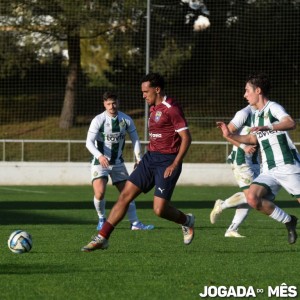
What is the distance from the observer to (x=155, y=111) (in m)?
11.5

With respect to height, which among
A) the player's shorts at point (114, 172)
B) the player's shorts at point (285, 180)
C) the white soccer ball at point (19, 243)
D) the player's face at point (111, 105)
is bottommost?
the player's shorts at point (114, 172)

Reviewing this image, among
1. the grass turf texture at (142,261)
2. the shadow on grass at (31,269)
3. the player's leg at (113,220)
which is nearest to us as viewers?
the grass turf texture at (142,261)

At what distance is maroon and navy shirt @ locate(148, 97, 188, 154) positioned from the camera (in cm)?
1138

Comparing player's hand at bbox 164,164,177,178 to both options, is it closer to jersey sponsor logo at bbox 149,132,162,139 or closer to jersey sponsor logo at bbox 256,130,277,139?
jersey sponsor logo at bbox 149,132,162,139

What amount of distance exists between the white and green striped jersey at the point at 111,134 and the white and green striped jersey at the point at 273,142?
12.8 ft

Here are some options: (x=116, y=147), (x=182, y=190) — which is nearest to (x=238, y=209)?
(x=116, y=147)

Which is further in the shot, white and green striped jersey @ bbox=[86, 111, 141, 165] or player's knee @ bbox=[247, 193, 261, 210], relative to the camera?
white and green striped jersey @ bbox=[86, 111, 141, 165]

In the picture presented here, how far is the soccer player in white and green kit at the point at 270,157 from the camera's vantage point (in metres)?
11.2

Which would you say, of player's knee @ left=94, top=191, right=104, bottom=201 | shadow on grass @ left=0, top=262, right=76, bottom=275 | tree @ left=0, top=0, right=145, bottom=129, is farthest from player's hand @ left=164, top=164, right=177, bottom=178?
tree @ left=0, top=0, right=145, bottom=129

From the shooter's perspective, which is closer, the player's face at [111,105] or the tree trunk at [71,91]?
the player's face at [111,105]

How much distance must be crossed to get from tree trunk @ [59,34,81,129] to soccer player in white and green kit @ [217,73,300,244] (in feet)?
77.1

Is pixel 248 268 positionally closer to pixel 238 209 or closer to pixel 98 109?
pixel 238 209

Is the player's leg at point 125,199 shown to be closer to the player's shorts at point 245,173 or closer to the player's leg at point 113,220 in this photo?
the player's leg at point 113,220

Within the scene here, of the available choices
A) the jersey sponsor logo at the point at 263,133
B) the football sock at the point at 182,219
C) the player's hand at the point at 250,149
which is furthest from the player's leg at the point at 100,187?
the jersey sponsor logo at the point at 263,133
